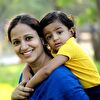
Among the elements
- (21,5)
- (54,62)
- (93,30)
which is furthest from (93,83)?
(21,5)

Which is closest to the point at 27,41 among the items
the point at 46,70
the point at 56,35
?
the point at 46,70

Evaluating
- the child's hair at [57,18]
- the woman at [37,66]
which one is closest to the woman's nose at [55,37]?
the child's hair at [57,18]

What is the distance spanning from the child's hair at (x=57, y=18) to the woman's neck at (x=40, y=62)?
0.23 m

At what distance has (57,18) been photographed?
3.25 meters

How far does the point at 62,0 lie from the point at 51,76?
55.4 feet

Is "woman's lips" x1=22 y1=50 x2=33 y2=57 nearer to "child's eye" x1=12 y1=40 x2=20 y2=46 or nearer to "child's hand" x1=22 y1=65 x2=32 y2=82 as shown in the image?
"child's eye" x1=12 y1=40 x2=20 y2=46

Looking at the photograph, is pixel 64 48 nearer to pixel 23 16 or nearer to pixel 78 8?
pixel 23 16

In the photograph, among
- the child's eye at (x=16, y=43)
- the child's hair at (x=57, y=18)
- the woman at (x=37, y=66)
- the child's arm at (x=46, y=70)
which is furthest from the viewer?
the child's hair at (x=57, y=18)

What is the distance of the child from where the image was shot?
291 centimetres

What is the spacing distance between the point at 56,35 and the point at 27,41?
46cm

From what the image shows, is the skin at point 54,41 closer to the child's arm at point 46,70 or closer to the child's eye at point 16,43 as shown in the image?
the child's arm at point 46,70

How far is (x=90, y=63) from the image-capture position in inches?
118

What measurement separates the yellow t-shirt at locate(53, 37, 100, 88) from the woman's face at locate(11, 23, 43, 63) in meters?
0.19

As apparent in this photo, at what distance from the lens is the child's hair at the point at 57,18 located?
3.17 metres
